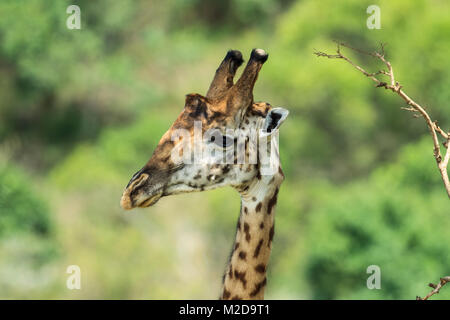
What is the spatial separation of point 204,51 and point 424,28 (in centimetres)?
726

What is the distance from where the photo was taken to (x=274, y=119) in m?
4.34

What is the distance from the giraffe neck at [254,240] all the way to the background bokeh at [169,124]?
18.5ft

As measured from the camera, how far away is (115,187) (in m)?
19.3

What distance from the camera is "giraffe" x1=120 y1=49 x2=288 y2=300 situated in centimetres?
412

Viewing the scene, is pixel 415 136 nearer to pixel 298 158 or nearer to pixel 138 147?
pixel 298 158

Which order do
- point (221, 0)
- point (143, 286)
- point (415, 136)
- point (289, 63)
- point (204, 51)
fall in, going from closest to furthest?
point (143, 286), point (415, 136), point (289, 63), point (204, 51), point (221, 0)

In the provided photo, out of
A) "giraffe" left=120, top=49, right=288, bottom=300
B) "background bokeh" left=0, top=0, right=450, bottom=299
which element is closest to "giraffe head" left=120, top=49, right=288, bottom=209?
"giraffe" left=120, top=49, right=288, bottom=300

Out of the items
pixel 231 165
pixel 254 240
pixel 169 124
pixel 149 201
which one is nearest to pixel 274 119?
pixel 231 165

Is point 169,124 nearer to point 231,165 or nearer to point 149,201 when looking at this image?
point 231,165

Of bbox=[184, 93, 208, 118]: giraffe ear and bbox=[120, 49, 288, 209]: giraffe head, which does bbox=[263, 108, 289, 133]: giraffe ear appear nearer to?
bbox=[120, 49, 288, 209]: giraffe head

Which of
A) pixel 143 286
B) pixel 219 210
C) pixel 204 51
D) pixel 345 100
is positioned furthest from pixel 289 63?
pixel 143 286

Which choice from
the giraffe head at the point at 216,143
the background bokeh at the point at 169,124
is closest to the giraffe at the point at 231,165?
the giraffe head at the point at 216,143

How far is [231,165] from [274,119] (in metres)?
0.32
